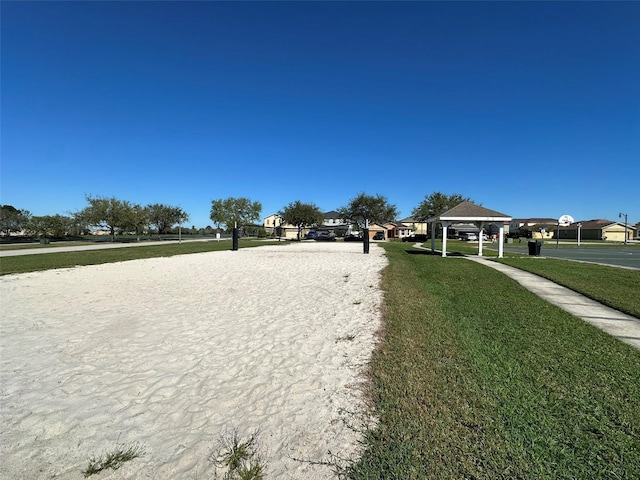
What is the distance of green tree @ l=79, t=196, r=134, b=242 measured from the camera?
40.3 m

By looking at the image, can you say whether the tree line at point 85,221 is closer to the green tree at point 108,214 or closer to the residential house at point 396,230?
the green tree at point 108,214

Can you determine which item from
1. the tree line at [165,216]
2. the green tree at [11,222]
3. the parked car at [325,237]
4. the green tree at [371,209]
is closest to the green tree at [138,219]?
the tree line at [165,216]

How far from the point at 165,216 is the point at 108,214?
2873 cm

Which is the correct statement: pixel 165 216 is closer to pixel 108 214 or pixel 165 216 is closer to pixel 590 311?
pixel 108 214

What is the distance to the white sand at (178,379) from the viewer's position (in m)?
2.69

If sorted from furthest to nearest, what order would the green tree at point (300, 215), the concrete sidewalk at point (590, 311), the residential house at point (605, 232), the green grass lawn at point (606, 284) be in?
the residential house at point (605, 232)
the green tree at point (300, 215)
the green grass lawn at point (606, 284)
the concrete sidewalk at point (590, 311)

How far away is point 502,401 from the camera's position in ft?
10.4

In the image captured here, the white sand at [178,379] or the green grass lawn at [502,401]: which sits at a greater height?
the green grass lawn at [502,401]

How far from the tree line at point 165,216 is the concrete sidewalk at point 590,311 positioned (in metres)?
20.7

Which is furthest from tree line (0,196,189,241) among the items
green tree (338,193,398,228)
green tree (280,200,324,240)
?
green tree (338,193,398,228)

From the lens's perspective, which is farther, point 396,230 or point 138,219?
point 396,230

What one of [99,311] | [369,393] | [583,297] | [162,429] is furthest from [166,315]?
[583,297]

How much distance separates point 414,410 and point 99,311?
7.14m

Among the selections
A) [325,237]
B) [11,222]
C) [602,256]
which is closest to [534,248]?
[602,256]
